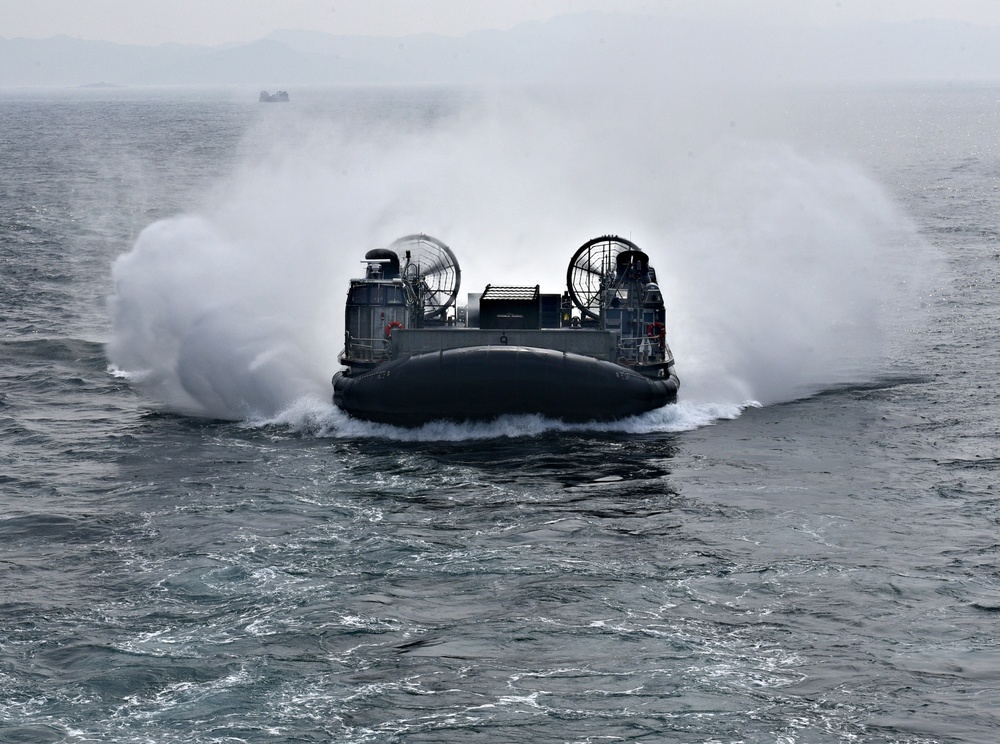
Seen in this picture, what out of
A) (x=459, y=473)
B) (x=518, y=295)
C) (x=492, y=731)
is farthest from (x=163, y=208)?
(x=492, y=731)

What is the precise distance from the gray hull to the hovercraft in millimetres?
30

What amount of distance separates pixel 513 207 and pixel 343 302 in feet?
68.0

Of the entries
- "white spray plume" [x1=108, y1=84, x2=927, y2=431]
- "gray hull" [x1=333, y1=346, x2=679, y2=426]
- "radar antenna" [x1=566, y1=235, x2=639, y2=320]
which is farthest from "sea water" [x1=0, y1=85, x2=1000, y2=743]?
"radar antenna" [x1=566, y1=235, x2=639, y2=320]

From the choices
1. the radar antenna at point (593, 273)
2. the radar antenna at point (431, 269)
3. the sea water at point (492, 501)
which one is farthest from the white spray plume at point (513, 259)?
the radar antenna at point (593, 273)

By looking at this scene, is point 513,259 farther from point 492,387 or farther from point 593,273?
point 492,387

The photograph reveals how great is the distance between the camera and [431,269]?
157ft

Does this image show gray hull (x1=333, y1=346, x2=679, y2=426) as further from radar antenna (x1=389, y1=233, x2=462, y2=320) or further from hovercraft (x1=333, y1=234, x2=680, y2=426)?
radar antenna (x1=389, y1=233, x2=462, y2=320)

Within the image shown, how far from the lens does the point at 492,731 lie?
22359mm

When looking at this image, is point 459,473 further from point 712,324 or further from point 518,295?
point 712,324

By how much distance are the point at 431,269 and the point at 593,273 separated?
19.7ft

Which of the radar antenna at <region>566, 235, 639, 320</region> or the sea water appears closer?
the sea water

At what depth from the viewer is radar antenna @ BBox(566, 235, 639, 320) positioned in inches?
1786

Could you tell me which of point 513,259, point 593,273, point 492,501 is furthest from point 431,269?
point 492,501

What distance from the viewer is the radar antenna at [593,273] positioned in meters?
45.4
